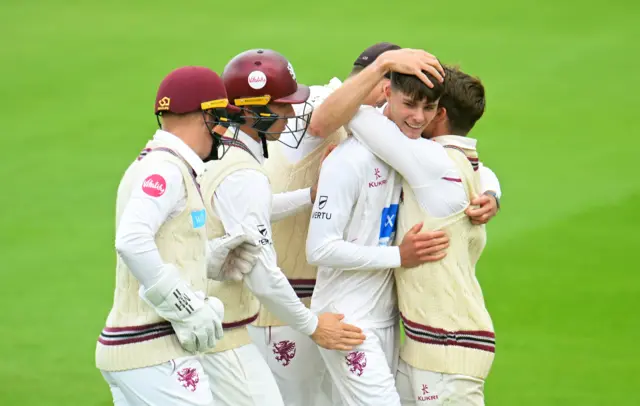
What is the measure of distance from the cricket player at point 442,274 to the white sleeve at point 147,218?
110 cm

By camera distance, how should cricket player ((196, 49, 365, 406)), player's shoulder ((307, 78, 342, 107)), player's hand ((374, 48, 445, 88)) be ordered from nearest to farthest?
cricket player ((196, 49, 365, 406)), player's hand ((374, 48, 445, 88)), player's shoulder ((307, 78, 342, 107))

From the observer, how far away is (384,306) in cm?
522

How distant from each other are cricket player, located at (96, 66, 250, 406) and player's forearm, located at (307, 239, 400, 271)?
2.12 feet

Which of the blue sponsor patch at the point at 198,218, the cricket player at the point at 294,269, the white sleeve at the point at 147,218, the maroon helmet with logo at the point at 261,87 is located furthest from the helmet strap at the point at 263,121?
the white sleeve at the point at 147,218

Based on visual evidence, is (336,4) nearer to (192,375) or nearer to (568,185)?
(568,185)

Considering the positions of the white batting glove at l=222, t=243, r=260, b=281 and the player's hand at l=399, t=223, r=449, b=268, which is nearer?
the white batting glove at l=222, t=243, r=260, b=281

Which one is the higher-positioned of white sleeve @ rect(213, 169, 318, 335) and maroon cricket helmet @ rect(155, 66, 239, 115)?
maroon cricket helmet @ rect(155, 66, 239, 115)

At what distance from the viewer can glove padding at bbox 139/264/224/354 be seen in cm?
423

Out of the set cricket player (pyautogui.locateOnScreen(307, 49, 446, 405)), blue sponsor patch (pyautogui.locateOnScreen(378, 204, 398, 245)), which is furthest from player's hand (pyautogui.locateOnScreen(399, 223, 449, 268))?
blue sponsor patch (pyautogui.locateOnScreen(378, 204, 398, 245))

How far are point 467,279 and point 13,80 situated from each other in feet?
30.8

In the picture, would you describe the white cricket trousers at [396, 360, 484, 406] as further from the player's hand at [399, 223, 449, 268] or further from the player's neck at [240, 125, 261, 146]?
the player's neck at [240, 125, 261, 146]

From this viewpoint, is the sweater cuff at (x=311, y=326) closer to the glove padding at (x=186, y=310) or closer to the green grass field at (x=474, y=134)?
the glove padding at (x=186, y=310)

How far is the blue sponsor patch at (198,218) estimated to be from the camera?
4.43m

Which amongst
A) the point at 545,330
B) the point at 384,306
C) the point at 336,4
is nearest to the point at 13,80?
the point at 336,4
